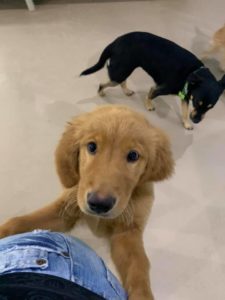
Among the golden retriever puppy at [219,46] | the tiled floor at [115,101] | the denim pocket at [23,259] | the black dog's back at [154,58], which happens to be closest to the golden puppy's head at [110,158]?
the denim pocket at [23,259]

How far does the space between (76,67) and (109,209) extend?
1452 mm

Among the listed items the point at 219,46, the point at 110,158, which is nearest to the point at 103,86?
the point at 219,46

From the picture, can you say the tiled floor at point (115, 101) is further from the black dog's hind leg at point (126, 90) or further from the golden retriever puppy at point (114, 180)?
the golden retriever puppy at point (114, 180)

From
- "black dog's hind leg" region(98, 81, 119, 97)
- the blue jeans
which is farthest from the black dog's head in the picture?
the blue jeans

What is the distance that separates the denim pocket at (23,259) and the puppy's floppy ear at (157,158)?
1.60ft

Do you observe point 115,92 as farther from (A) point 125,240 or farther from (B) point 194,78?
(A) point 125,240

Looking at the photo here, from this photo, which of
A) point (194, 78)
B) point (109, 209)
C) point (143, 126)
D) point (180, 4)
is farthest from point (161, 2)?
point (109, 209)

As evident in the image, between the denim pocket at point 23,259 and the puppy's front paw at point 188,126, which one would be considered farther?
the puppy's front paw at point 188,126

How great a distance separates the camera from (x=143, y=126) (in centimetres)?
132

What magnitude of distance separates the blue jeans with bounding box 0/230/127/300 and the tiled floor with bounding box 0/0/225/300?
49cm

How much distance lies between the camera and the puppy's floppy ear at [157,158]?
4.43 feet

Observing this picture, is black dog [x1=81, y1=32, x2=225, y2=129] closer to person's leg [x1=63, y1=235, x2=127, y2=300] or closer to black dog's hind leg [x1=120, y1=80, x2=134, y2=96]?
black dog's hind leg [x1=120, y1=80, x2=134, y2=96]

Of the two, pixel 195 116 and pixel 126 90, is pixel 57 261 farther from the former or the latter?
pixel 126 90

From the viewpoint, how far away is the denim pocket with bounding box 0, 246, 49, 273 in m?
0.95
